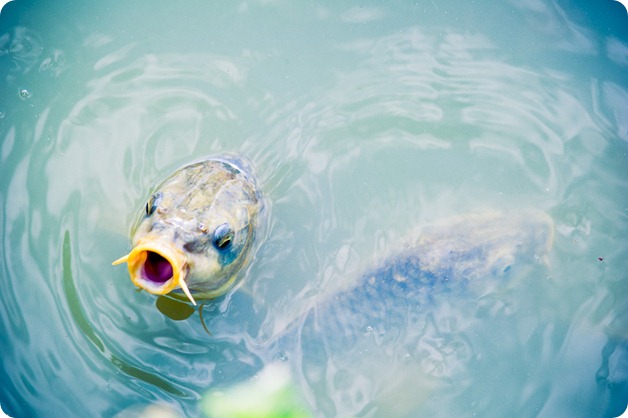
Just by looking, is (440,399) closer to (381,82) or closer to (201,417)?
(201,417)

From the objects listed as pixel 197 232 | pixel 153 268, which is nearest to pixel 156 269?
pixel 153 268

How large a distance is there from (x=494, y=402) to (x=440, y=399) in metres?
0.36

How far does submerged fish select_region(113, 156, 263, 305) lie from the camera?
3.27 metres

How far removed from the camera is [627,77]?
4742 millimetres

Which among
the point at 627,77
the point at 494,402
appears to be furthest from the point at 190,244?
the point at 627,77

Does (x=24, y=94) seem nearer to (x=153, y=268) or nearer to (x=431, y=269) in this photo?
(x=153, y=268)

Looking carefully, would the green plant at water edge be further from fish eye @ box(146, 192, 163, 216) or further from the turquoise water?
fish eye @ box(146, 192, 163, 216)

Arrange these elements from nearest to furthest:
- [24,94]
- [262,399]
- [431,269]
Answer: [262,399], [431,269], [24,94]

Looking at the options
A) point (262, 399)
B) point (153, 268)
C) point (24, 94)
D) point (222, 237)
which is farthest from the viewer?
point (24, 94)

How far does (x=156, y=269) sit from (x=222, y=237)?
0.40m

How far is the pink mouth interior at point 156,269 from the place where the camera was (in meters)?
3.37

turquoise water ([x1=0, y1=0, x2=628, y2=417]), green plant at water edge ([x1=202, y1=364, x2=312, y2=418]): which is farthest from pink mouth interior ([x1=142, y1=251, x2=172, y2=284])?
green plant at water edge ([x1=202, y1=364, x2=312, y2=418])

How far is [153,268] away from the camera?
3457mm

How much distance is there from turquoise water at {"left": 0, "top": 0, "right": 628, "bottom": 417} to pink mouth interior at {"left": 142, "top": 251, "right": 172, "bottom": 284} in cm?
55
